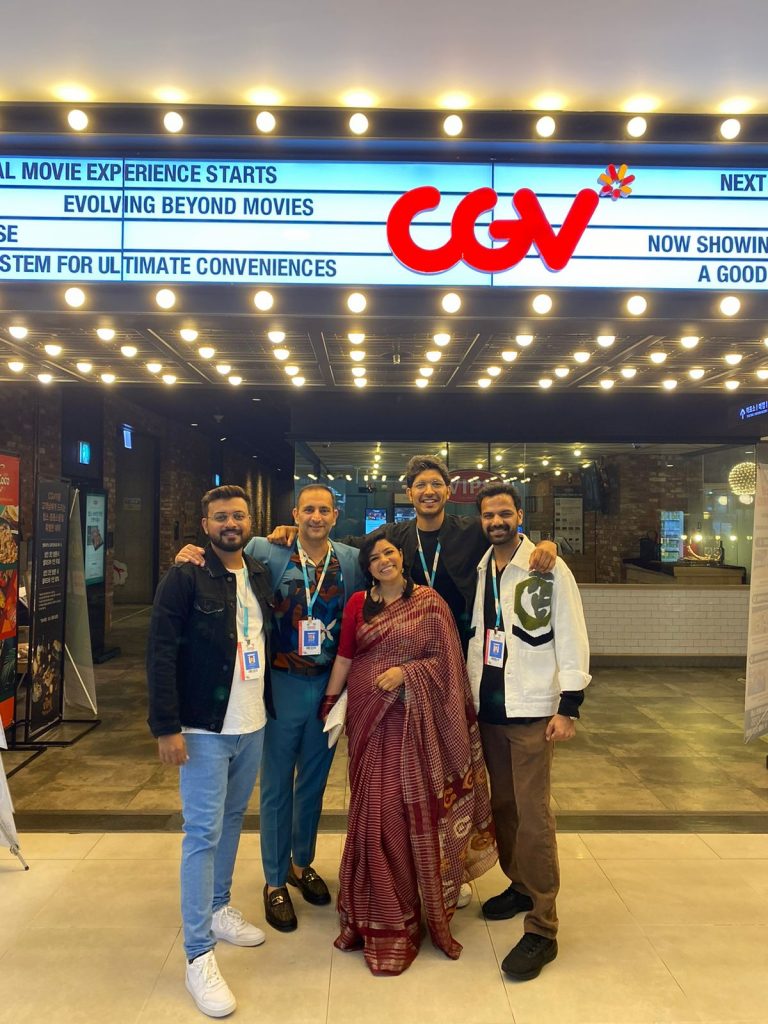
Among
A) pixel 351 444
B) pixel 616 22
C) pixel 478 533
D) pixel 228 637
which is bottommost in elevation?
pixel 228 637

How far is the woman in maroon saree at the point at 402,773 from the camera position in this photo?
243 cm

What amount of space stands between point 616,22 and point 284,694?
3.00 meters

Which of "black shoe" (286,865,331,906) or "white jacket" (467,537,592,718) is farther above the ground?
"white jacket" (467,537,592,718)

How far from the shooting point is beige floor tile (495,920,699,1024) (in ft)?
7.22

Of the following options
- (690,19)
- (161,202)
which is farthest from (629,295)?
(161,202)

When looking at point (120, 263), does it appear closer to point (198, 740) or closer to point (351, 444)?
point (198, 740)

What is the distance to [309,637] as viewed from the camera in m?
2.69

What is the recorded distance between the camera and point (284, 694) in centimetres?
273

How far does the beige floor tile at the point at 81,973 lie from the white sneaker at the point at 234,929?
0.19 m

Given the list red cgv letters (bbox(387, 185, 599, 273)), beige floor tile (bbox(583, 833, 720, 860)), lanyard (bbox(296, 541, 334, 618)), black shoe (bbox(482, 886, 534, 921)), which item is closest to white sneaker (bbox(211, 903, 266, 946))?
black shoe (bbox(482, 886, 534, 921))

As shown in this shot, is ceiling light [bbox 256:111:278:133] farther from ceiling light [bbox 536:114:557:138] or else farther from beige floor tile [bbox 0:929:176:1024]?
beige floor tile [bbox 0:929:176:1024]

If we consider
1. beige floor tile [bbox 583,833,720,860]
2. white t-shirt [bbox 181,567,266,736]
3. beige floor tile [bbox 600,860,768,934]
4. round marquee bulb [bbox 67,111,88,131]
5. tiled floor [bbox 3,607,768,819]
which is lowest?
tiled floor [bbox 3,607,768,819]

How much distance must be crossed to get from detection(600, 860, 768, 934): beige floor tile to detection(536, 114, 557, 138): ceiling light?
138 inches

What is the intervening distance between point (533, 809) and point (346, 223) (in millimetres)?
2801
